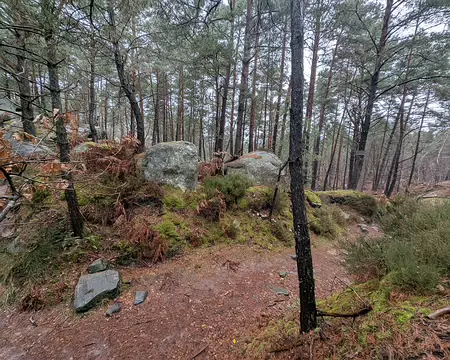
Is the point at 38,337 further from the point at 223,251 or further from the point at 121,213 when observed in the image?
the point at 223,251

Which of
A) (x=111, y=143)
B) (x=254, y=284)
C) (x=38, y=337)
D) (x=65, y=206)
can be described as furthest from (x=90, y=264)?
(x=111, y=143)

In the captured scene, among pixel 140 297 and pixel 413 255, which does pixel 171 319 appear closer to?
pixel 140 297

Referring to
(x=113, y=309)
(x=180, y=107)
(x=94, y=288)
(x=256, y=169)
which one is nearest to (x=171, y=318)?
(x=113, y=309)

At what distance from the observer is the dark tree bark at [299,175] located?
1.68 m

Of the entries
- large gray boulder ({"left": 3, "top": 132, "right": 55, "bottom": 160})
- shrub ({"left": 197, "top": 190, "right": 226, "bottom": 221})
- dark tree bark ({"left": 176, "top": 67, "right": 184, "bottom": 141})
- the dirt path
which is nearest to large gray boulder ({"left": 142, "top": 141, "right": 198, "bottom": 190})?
shrub ({"left": 197, "top": 190, "right": 226, "bottom": 221})

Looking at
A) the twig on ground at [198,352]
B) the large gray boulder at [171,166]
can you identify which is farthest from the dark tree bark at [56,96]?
the twig on ground at [198,352]

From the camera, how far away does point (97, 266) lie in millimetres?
3250

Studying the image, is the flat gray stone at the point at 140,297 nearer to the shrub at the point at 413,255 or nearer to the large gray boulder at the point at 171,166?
the large gray boulder at the point at 171,166

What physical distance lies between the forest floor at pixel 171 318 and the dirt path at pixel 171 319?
10 millimetres

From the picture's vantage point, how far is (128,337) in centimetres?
238

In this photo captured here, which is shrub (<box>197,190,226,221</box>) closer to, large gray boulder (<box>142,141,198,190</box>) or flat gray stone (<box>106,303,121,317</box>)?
large gray boulder (<box>142,141,198,190</box>)

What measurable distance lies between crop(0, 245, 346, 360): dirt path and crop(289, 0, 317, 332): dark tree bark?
100cm

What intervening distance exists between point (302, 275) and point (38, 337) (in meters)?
3.29

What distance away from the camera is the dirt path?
2.23 metres
